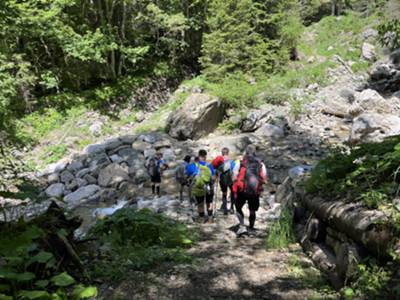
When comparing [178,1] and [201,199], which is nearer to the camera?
[201,199]

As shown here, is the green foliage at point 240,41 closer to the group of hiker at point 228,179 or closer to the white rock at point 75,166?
the white rock at point 75,166

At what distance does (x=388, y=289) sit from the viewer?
102 inches

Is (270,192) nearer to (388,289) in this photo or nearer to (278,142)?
(278,142)

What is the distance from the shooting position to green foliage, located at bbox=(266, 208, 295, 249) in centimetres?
478

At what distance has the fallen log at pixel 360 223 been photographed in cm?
286

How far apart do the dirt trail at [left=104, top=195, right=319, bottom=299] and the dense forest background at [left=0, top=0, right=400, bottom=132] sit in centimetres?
1470

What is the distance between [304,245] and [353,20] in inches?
1202

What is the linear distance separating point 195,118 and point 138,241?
10.8 meters

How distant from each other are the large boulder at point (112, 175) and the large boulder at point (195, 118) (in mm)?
3637

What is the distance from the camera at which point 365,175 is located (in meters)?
3.59

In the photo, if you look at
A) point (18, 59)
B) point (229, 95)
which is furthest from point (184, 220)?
point (18, 59)

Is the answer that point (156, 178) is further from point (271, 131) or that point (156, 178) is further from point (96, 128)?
point (96, 128)

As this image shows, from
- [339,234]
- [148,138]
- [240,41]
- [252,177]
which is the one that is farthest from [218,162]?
[240,41]

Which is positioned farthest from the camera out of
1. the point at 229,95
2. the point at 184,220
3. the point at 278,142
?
the point at 229,95
